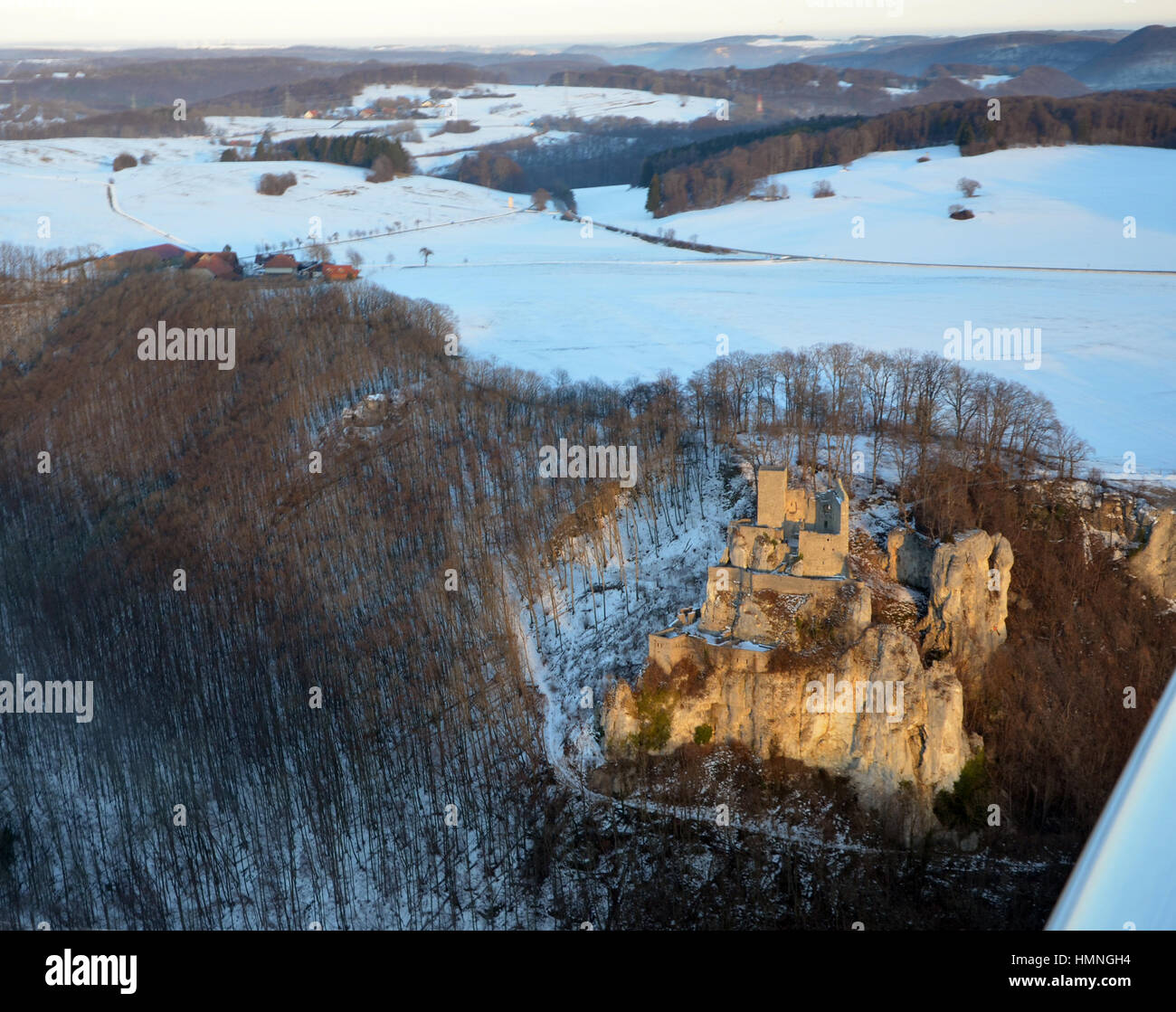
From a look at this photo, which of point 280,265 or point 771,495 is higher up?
point 280,265

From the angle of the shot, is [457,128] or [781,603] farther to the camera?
[457,128]

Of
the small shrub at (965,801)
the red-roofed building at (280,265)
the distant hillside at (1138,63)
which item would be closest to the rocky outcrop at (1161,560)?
the small shrub at (965,801)

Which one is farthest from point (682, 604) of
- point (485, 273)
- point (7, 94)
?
point (7, 94)

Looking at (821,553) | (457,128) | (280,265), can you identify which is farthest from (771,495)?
(457,128)

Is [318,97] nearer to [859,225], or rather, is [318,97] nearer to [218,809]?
[859,225]

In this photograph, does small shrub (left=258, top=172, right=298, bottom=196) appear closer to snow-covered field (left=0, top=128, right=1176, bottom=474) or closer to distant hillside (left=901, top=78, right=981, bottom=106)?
snow-covered field (left=0, top=128, right=1176, bottom=474)

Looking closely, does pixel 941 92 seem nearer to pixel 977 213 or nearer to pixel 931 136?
pixel 931 136
